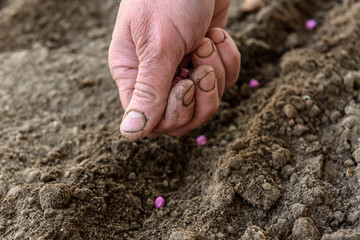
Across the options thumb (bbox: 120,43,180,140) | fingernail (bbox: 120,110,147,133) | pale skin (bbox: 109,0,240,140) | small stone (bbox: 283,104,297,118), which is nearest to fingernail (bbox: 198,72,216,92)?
pale skin (bbox: 109,0,240,140)

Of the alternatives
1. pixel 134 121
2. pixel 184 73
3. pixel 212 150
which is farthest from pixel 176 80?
pixel 212 150

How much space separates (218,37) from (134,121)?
0.48 metres

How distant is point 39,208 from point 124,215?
28 cm

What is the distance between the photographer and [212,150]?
159cm

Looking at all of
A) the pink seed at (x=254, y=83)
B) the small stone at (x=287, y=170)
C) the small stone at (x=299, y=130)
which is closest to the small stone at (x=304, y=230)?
the small stone at (x=287, y=170)

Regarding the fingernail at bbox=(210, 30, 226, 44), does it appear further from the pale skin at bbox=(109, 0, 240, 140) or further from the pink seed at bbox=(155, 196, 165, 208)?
the pink seed at bbox=(155, 196, 165, 208)

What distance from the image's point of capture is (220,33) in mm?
1493

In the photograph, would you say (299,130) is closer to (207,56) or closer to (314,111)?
(314,111)

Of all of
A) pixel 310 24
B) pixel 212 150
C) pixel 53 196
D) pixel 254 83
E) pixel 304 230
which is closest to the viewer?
pixel 304 230

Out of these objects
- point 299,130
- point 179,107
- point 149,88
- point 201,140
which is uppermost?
point 149,88

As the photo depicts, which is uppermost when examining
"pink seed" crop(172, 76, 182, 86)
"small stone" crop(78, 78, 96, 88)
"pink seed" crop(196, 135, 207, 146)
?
"pink seed" crop(172, 76, 182, 86)

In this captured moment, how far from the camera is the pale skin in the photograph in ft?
4.18

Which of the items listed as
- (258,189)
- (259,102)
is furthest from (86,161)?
(259,102)

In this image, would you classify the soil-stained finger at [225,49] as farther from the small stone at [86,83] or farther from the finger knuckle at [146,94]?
the small stone at [86,83]
